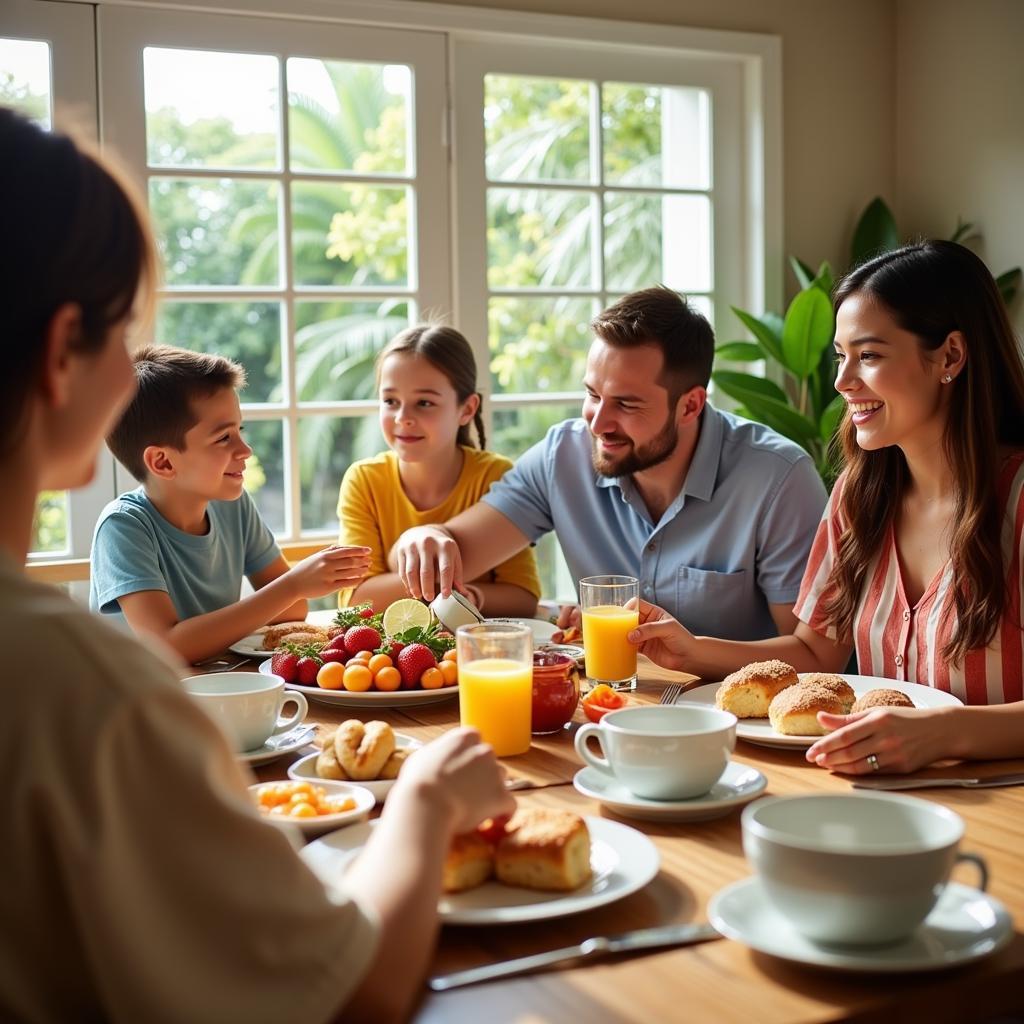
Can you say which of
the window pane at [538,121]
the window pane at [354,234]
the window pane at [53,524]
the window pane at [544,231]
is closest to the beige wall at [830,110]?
the window pane at [538,121]

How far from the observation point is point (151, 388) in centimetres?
230

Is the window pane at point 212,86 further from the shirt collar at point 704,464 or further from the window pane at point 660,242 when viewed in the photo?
the shirt collar at point 704,464

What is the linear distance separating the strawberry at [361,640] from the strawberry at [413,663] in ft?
0.26

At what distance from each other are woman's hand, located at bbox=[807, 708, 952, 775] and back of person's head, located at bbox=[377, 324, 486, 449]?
175 cm

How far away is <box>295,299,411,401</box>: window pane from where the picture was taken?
787 centimetres

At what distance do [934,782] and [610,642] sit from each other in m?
0.58

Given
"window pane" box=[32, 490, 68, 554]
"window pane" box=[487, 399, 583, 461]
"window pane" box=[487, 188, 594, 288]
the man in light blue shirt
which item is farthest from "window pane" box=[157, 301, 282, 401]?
the man in light blue shirt

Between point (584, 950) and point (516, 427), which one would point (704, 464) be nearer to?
point (584, 950)

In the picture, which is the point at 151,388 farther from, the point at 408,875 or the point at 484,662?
the point at 408,875

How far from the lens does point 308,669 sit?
173cm

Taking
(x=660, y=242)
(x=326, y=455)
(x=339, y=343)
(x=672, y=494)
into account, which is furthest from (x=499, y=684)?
(x=326, y=455)

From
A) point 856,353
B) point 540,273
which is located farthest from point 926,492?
point 540,273

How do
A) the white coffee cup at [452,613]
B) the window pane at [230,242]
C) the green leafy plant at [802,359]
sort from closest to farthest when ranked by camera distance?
1. the white coffee cup at [452,613]
2. the green leafy plant at [802,359]
3. the window pane at [230,242]

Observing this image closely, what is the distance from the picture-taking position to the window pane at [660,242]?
13.2 ft
